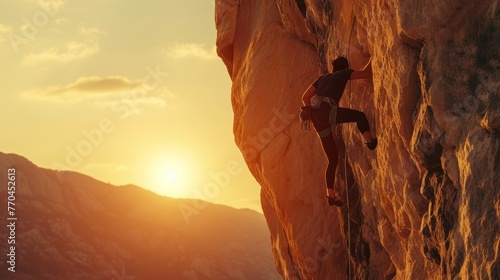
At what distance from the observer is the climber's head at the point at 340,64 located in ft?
36.6

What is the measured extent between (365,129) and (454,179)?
3042 mm

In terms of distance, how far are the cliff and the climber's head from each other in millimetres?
488

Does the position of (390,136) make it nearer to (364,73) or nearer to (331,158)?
(364,73)

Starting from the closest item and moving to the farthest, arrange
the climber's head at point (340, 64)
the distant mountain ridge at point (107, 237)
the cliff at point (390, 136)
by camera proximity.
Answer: the cliff at point (390, 136) < the climber's head at point (340, 64) < the distant mountain ridge at point (107, 237)

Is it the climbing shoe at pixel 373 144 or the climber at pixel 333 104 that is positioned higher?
the climber at pixel 333 104

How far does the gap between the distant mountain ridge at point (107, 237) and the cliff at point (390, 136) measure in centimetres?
4655

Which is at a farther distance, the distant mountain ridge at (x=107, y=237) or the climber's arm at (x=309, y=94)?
the distant mountain ridge at (x=107, y=237)

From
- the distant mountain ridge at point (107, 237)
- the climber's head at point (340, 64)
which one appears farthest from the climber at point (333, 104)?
the distant mountain ridge at point (107, 237)

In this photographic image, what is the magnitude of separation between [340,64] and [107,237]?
63.8 metres

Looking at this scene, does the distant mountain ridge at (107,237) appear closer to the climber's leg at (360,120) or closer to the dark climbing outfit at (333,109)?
the dark climbing outfit at (333,109)

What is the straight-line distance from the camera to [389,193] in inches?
402

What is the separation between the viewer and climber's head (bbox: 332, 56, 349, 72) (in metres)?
11.1

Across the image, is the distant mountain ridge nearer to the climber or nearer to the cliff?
the cliff

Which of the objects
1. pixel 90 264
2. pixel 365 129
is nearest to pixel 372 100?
pixel 365 129
